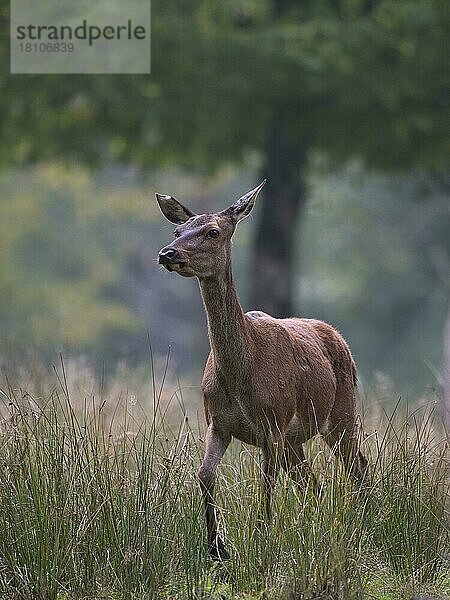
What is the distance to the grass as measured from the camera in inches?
237

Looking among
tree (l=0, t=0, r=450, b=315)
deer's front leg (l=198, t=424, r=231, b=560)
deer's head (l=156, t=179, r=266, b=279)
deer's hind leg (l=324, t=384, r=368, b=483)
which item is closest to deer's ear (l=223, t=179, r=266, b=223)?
deer's head (l=156, t=179, r=266, b=279)

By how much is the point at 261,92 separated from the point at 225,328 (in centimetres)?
809

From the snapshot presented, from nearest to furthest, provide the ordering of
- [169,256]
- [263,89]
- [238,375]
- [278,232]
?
[169,256]
[238,375]
[263,89]
[278,232]

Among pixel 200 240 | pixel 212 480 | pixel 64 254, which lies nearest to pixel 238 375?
pixel 212 480

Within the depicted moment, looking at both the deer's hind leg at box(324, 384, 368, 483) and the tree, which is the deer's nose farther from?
the tree

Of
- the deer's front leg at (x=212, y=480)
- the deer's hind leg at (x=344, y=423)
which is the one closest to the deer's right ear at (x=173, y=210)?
the deer's front leg at (x=212, y=480)

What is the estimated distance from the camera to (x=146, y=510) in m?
6.21

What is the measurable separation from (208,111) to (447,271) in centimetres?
1082

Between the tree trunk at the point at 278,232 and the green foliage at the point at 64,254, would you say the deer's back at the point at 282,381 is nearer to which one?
the tree trunk at the point at 278,232

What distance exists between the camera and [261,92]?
1441 centimetres

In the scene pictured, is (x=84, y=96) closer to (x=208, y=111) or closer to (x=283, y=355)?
(x=208, y=111)

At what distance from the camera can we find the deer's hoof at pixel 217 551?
6312 millimetres

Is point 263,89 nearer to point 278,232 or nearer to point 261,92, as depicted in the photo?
point 261,92

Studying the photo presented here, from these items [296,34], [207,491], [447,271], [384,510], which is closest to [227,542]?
[207,491]
